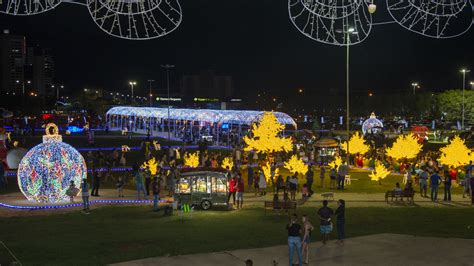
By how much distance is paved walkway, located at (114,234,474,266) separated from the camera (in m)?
13.4

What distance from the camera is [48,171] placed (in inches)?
884

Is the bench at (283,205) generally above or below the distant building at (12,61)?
below

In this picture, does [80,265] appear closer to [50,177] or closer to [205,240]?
[205,240]

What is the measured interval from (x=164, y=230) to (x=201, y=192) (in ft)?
14.5

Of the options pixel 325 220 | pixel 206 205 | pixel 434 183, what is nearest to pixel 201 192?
pixel 206 205

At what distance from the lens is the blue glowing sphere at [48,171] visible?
2234 centimetres

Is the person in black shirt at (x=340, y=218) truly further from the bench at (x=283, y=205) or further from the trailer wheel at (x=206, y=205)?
the trailer wheel at (x=206, y=205)

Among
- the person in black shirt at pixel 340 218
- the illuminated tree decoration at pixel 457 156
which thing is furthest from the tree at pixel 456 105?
the person in black shirt at pixel 340 218

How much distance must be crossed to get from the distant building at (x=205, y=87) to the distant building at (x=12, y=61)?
49830mm

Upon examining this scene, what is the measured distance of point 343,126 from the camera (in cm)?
8619

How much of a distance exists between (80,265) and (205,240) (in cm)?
374

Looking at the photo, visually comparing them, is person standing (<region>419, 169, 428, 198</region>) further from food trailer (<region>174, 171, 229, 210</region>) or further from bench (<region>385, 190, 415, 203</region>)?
food trailer (<region>174, 171, 229, 210</region>)

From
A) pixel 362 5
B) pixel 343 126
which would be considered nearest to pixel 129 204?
pixel 362 5

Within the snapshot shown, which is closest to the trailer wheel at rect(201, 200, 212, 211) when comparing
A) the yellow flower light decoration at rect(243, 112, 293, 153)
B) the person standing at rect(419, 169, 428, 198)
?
the person standing at rect(419, 169, 428, 198)
